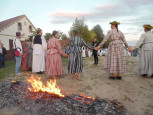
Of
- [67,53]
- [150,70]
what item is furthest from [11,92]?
[150,70]

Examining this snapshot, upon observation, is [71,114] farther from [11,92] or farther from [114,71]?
[114,71]

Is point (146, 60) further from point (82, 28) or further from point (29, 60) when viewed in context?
point (82, 28)

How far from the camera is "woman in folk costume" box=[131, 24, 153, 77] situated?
545 cm

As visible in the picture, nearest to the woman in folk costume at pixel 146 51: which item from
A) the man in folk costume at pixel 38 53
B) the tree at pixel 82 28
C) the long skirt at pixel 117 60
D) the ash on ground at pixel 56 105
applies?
the long skirt at pixel 117 60

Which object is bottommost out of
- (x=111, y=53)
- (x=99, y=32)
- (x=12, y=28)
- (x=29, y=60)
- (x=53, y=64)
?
(x=53, y=64)

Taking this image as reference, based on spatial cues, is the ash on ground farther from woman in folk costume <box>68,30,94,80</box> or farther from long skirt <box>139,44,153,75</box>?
long skirt <box>139,44,153,75</box>

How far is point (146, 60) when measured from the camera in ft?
18.1

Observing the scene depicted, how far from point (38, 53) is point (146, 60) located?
16.7ft

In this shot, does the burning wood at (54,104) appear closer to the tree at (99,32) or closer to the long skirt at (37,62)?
the long skirt at (37,62)

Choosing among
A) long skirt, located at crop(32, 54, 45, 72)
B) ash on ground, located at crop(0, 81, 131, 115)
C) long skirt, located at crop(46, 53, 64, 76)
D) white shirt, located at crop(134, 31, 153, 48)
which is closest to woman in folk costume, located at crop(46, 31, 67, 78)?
long skirt, located at crop(46, 53, 64, 76)

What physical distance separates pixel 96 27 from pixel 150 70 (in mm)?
52020

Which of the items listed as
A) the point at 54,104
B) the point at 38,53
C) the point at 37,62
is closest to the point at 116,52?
the point at 54,104

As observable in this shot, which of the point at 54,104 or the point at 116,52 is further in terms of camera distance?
the point at 116,52

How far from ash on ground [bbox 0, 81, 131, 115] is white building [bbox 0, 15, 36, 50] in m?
21.6
